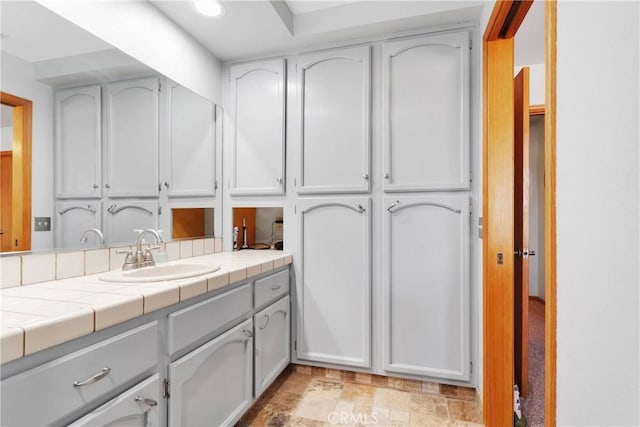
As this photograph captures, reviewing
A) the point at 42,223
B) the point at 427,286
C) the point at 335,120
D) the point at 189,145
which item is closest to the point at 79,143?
the point at 42,223

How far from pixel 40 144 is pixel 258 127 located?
1312 mm

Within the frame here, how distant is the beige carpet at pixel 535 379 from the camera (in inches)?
73.6

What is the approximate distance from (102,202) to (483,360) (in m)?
2.11

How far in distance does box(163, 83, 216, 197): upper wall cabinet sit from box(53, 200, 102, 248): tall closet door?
56cm

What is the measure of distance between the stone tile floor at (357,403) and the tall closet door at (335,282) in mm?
148

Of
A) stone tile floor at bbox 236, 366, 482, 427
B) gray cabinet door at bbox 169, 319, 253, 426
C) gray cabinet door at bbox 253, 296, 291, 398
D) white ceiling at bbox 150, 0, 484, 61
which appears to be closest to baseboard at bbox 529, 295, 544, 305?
stone tile floor at bbox 236, 366, 482, 427

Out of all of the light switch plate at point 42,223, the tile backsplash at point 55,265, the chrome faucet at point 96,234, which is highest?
the light switch plate at point 42,223

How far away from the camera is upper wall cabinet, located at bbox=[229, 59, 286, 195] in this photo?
2361mm

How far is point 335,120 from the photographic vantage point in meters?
2.24

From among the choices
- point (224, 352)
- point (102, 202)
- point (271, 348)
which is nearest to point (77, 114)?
point (102, 202)

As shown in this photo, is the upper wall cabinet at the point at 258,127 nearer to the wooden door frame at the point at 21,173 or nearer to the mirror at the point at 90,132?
the mirror at the point at 90,132

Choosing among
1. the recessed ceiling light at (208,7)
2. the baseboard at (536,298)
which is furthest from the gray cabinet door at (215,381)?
the baseboard at (536,298)

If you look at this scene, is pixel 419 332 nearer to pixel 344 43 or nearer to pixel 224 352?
pixel 224 352

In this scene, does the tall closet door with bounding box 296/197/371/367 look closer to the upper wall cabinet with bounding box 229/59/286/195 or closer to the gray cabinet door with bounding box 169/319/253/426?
the upper wall cabinet with bounding box 229/59/286/195
